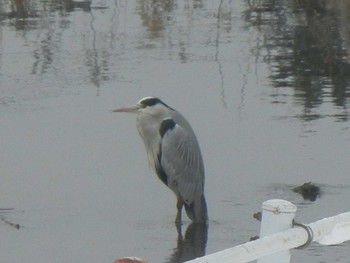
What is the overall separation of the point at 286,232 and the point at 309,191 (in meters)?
5.22

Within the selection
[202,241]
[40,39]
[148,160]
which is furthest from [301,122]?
[40,39]

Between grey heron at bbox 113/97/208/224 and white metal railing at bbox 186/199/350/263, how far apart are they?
4.67 meters

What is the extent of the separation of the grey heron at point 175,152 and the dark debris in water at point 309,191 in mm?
696

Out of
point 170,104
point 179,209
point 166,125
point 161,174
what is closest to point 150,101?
point 166,125

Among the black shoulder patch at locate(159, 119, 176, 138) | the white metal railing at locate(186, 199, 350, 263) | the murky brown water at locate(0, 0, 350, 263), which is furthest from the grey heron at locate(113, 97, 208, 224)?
the white metal railing at locate(186, 199, 350, 263)

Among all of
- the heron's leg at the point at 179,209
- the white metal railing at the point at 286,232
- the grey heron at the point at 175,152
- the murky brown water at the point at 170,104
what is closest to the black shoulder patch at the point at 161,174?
the grey heron at the point at 175,152

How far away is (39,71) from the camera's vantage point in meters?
13.0

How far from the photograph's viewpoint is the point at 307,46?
14.1 meters

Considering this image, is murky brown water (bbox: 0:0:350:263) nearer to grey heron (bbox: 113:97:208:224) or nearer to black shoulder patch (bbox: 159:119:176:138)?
grey heron (bbox: 113:97:208:224)

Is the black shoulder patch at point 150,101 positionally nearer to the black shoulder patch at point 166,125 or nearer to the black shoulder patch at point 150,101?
the black shoulder patch at point 150,101

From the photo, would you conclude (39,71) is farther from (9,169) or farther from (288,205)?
(288,205)

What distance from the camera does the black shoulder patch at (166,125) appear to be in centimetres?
893

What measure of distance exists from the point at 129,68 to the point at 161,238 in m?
5.20

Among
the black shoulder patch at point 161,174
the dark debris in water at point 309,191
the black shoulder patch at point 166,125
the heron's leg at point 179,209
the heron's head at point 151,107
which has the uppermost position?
the heron's head at point 151,107
